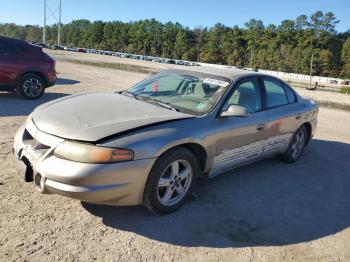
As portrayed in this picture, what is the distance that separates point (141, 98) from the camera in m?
5.02

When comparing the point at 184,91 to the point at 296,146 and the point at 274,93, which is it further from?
the point at 296,146

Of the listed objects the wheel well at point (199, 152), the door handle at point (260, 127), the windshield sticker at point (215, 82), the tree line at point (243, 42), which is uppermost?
the tree line at point (243, 42)

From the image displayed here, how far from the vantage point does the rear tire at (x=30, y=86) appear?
33.2 ft

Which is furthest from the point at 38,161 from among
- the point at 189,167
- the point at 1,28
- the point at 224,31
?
the point at 1,28

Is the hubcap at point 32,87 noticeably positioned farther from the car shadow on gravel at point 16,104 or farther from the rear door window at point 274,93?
the rear door window at point 274,93

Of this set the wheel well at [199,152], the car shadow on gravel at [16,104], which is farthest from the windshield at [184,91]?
the car shadow on gravel at [16,104]

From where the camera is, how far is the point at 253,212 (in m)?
4.46

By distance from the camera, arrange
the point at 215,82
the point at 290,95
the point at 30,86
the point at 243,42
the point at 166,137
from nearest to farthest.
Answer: the point at 166,137
the point at 215,82
the point at 290,95
the point at 30,86
the point at 243,42

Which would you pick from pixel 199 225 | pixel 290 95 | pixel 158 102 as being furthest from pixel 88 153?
pixel 290 95

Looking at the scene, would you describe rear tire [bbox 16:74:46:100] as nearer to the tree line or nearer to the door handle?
the door handle

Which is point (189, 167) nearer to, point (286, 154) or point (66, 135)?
point (66, 135)

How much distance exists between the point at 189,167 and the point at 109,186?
1088 millimetres

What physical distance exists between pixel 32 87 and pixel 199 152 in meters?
7.26

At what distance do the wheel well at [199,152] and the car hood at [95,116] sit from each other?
33 cm
